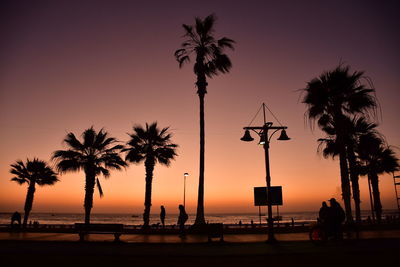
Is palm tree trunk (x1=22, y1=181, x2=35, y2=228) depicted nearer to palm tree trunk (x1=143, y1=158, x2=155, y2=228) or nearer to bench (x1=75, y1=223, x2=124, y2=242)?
palm tree trunk (x1=143, y1=158, x2=155, y2=228)

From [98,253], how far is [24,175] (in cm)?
2364

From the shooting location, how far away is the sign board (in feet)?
74.8

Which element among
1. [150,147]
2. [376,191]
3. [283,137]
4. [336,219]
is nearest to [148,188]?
[150,147]

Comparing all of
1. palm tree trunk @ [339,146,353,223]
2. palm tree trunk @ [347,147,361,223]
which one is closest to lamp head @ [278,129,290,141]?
palm tree trunk @ [339,146,353,223]

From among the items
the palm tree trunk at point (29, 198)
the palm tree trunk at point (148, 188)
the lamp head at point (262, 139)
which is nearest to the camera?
the lamp head at point (262, 139)

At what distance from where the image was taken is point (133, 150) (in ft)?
91.4

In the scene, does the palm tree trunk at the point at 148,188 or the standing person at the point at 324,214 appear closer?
the standing person at the point at 324,214

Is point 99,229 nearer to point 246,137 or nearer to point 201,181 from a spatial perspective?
point 201,181

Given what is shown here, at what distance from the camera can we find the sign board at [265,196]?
22797mm

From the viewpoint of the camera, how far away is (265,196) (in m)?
24.2

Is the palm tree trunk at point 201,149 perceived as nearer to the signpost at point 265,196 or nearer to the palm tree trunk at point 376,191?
the signpost at point 265,196

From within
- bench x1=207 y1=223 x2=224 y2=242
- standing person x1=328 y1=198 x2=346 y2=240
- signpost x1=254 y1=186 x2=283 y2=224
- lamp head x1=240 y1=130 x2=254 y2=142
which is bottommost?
bench x1=207 y1=223 x2=224 y2=242

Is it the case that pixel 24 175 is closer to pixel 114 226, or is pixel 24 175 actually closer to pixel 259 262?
pixel 114 226

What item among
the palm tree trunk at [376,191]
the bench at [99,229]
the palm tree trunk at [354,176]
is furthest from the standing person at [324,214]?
the palm tree trunk at [376,191]
